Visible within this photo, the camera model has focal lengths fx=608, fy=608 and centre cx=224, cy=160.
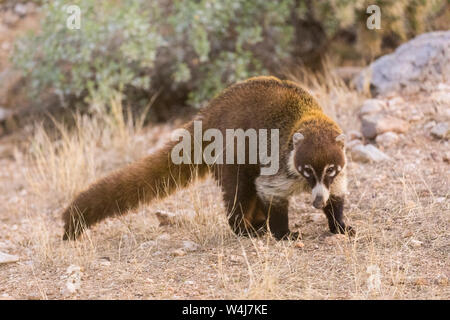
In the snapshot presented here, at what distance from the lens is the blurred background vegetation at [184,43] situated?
28.4 ft

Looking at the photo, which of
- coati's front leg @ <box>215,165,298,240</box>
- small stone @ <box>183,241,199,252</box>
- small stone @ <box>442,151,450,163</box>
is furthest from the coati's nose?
small stone @ <box>442,151,450,163</box>

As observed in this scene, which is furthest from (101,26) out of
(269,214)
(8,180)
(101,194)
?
(269,214)

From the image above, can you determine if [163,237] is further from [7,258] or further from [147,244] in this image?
[7,258]

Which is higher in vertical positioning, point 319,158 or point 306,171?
point 319,158

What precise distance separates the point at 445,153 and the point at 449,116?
72cm

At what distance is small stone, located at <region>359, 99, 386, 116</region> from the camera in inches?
302

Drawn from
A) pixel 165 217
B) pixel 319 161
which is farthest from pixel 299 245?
pixel 165 217

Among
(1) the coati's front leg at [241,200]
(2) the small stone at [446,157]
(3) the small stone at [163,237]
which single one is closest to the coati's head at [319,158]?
(1) the coati's front leg at [241,200]

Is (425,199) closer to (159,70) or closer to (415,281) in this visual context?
(415,281)

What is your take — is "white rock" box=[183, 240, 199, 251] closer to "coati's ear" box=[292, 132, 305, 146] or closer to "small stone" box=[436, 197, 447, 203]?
"coati's ear" box=[292, 132, 305, 146]

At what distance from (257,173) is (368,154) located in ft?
6.34

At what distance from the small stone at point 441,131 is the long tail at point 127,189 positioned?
289cm

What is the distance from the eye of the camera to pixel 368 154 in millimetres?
6883

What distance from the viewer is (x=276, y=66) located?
984 cm
